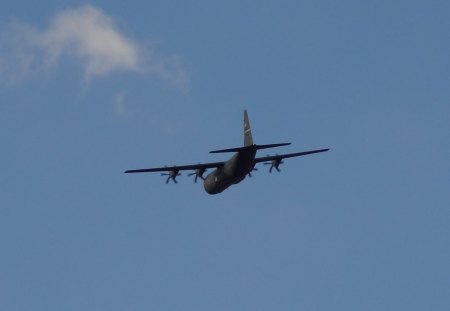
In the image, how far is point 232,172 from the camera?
142m

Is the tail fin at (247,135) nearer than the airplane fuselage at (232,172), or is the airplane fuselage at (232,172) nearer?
the airplane fuselage at (232,172)

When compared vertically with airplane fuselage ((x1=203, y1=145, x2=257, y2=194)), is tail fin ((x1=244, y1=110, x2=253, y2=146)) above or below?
above

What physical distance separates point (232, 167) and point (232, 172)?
0.83 metres

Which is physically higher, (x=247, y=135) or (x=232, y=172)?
(x=247, y=135)

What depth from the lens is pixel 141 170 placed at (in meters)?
155

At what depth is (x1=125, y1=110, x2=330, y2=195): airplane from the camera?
138 meters

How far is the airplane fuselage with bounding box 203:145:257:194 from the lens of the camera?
138 metres

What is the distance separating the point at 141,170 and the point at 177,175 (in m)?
4.33

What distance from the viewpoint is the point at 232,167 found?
141 meters

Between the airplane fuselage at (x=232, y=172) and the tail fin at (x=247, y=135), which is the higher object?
the tail fin at (x=247, y=135)

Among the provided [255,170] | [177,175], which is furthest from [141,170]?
[255,170]

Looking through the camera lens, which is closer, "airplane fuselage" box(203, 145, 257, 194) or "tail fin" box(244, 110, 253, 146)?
"airplane fuselage" box(203, 145, 257, 194)

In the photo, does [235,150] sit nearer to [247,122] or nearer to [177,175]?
[247,122]

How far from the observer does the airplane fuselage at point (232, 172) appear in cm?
13838
